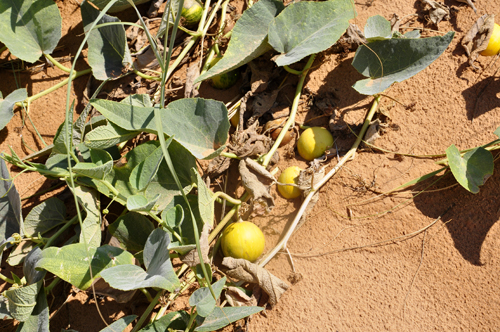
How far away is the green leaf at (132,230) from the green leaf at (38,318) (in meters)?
0.38

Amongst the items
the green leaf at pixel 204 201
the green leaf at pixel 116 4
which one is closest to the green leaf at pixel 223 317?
the green leaf at pixel 204 201

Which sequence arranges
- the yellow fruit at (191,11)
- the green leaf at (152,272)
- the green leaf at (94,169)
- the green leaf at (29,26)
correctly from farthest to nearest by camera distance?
1. the yellow fruit at (191,11)
2. the green leaf at (29,26)
3. the green leaf at (94,169)
4. the green leaf at (152,272)

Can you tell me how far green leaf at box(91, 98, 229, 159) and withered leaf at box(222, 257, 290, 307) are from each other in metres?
0.49

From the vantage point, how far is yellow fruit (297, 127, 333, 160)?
189 centimetres

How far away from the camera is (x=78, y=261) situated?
4.89 ft

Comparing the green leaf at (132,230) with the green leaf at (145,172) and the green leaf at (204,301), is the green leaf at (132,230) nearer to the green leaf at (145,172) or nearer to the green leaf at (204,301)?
the green leaf at (145,172)

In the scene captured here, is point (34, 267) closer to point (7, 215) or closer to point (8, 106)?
point (7, 215)

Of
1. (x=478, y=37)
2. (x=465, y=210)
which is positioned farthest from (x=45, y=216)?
(x=478, y=37)

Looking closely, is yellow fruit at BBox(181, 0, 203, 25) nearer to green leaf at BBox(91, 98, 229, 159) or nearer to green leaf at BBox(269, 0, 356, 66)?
green leaf at BBox(269, 0, 356, 66)

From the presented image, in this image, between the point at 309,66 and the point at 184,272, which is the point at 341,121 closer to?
the point at 309,66

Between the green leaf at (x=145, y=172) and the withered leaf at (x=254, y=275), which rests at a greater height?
the green leaf at (x=145, y=172)

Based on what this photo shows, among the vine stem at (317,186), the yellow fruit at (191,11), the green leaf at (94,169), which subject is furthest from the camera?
the yellow fruit at (191,11)

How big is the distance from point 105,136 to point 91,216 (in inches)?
14.9

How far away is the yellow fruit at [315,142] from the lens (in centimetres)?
189
